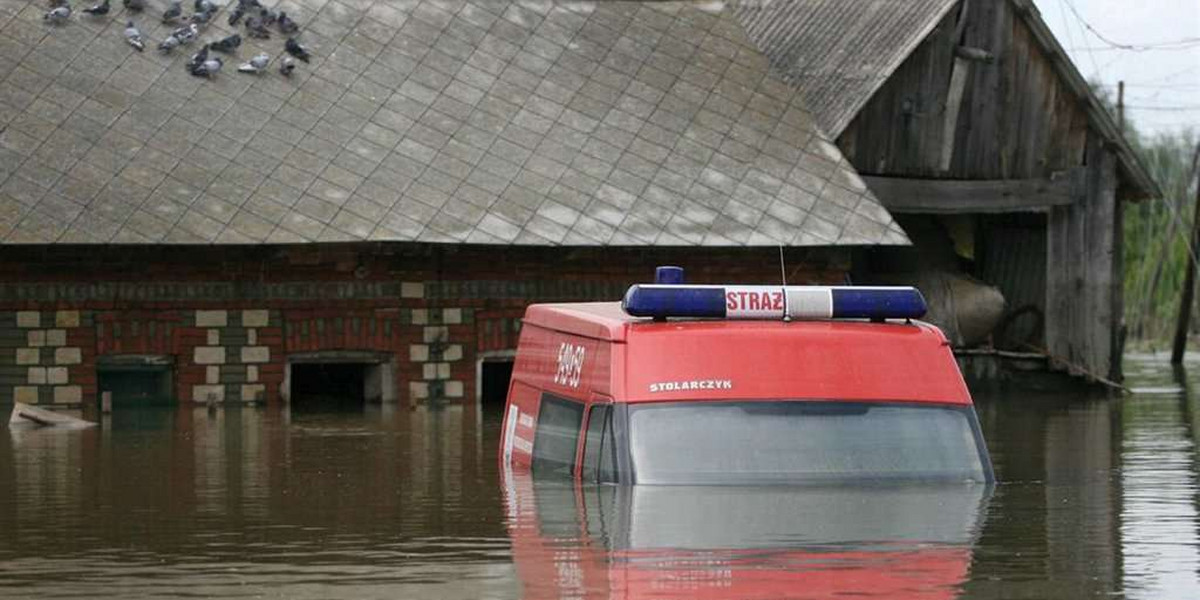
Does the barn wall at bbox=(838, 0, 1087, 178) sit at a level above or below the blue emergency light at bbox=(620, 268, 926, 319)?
above

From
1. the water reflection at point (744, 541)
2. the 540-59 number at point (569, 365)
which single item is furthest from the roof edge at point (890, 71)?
the water reflection at point (744, 541)

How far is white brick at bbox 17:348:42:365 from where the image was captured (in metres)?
26.2

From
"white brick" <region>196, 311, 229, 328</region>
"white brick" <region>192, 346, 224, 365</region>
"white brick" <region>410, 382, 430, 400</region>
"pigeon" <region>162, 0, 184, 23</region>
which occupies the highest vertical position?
"pigeon" <region>162, 0, 184, 23</region>

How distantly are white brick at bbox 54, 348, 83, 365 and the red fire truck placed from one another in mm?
13963

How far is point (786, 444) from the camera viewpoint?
13.1 meters

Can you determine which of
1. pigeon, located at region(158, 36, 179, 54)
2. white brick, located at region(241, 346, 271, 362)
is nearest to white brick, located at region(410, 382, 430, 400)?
white brick, located at region(241, 346, 271, 362)

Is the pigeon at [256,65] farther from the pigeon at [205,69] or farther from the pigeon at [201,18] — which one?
the pigeon at [201,18]

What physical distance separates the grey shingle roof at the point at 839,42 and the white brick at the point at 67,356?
31.8ft

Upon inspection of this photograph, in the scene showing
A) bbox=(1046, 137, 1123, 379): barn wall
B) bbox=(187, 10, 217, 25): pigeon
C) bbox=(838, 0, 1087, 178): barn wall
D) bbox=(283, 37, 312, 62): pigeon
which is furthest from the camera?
bbox=(1046, 137, 1123, 379): barn wall

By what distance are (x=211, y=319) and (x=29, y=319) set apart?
1958 mm

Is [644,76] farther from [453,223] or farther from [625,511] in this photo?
[625,511]

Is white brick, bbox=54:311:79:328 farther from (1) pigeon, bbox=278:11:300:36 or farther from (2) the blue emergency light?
(2) the blue emergency light

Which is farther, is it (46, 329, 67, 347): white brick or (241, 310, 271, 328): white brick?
(241, 310, 271, 328): white brick

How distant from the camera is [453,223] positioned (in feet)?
89.4
